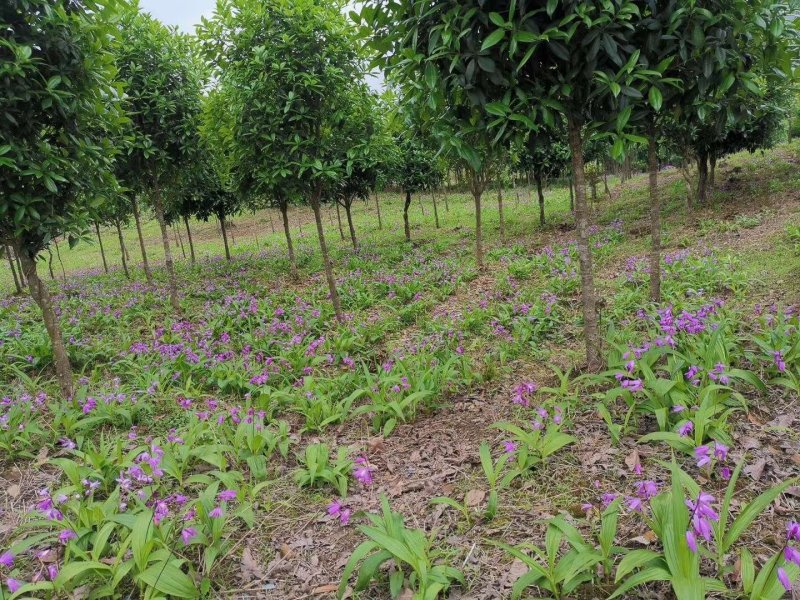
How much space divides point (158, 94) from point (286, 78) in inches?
166

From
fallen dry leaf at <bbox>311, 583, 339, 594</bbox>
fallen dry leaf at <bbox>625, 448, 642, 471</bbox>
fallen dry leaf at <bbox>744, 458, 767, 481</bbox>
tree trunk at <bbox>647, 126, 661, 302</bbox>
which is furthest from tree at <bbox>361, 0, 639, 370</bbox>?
fallen dry leaf at <bbox>311, 583, 339, 594</bbox>

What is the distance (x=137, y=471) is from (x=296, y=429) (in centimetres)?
169

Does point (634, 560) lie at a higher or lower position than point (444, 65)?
lower

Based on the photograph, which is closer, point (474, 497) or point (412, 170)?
point (474, 497)

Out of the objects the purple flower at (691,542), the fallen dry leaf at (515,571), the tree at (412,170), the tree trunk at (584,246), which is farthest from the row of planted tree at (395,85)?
the tree at (412,170)

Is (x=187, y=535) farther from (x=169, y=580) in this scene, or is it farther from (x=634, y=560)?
(x=634, y=560)

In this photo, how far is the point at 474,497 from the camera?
9.52ft

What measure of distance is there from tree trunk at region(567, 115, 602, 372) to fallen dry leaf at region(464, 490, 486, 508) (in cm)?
212

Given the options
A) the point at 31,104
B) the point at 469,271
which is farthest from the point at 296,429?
the point at 469,271

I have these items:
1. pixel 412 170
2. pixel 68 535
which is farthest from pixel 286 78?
pixel 412 170

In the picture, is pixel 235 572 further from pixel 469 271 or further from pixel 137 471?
pixel 469 271

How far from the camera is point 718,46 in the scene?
342 cm

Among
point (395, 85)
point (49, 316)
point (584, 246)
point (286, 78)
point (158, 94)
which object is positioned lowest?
point (49, 316)

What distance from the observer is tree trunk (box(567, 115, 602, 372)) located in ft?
13.6
